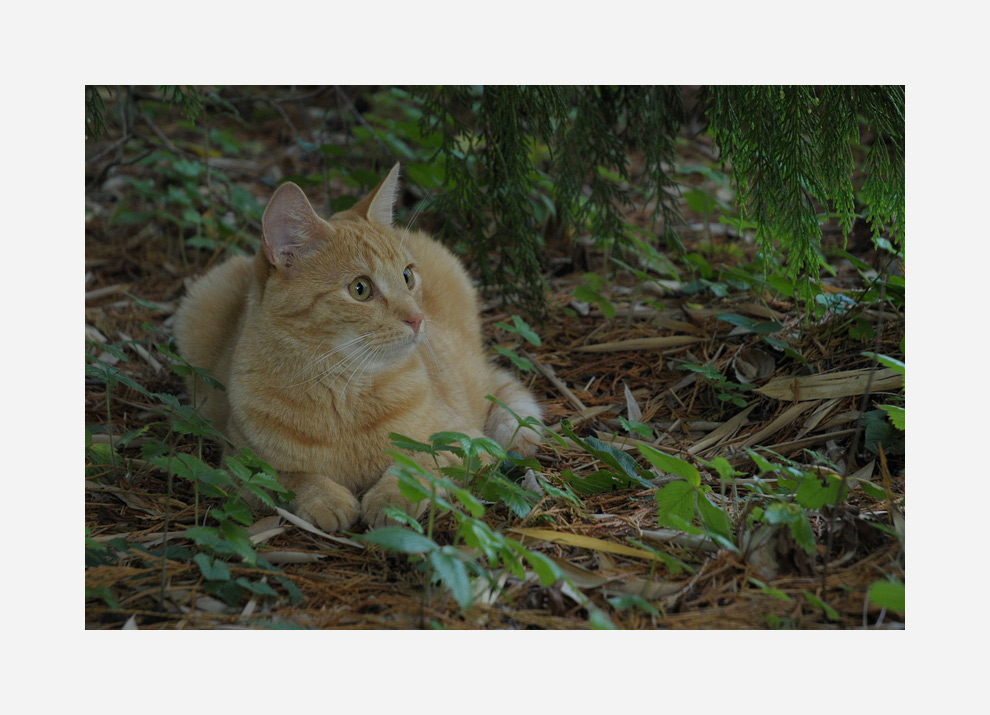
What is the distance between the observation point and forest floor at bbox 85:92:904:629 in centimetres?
202

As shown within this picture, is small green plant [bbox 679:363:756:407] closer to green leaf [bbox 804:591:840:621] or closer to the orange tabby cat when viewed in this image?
the orange tabby cat

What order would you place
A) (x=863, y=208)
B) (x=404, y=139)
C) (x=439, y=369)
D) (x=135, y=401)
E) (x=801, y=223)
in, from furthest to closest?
(x=404, y=139), (x=863, y=208), (x=135, y=401), (x=439, y=369), (x=801, y=223)

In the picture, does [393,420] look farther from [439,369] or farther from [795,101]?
[795,101]

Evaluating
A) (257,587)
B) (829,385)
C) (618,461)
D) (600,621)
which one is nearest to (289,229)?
(257,587)

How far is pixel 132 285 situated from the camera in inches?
180

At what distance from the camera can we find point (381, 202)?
2.91 m

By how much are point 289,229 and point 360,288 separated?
0.92 feet

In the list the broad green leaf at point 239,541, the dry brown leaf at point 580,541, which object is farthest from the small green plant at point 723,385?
the broad green leaf at point 239,541

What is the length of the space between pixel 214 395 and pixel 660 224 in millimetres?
2962

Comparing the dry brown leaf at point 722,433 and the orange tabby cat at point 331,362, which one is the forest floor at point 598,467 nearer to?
the dry brown leaf at point 722,433

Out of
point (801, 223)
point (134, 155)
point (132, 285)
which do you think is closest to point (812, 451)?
point (801, 223)

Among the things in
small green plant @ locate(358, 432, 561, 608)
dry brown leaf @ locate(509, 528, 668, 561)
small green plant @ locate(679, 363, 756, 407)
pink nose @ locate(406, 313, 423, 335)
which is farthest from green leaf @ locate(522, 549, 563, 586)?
small green plant @ locate(679, 363, 756, 407)

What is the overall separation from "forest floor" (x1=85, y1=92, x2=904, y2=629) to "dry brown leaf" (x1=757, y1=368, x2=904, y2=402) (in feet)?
0.03

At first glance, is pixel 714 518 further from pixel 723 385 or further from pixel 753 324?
pixel 753 324
